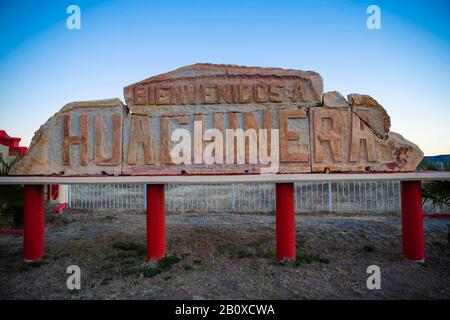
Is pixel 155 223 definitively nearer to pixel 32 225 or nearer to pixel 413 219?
pixel 32 225

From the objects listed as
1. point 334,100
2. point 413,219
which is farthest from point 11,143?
point 413,219

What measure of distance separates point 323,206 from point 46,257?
9.92 metres

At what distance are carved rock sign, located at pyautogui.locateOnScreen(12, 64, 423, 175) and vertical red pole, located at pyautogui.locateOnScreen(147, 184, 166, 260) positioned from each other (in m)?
0.39

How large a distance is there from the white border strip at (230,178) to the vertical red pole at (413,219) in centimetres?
48

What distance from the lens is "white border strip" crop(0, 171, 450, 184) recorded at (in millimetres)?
5672

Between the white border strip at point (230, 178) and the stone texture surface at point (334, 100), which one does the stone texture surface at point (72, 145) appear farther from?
the stone texture surface at point (334, 100)

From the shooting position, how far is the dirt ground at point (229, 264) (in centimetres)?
491

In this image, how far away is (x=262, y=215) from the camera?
11.3m

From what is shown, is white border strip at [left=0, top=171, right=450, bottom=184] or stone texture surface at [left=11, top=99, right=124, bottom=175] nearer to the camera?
white border strip at [left=0, top=171, right=450, bottom=184]

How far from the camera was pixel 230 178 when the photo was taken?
5668mm

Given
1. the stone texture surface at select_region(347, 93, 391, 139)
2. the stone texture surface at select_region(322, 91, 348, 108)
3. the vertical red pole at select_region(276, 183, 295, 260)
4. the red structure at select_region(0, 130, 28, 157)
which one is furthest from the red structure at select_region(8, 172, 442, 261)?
the red structure at select_region(0, 130, 28, 157)

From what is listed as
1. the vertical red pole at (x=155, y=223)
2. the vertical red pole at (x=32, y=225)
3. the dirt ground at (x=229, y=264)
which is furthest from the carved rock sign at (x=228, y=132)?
the dirt ground at (x=229, y=264)

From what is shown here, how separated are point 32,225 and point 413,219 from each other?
7.45m

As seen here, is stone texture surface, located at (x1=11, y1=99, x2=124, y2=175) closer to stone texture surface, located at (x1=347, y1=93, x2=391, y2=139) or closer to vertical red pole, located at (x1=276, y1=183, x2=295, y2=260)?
vertical red pole, located at (x1=276, y1=183, x2=295, y2=260)
